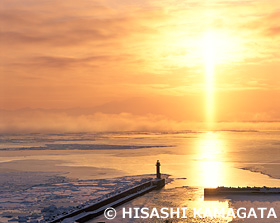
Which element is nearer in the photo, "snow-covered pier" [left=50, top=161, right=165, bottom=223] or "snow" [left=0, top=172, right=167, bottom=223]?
"snow-covered pier" [left=50, top=161, right=165, bottom=223]

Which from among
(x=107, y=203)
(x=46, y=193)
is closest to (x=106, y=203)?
(x=107, y=203)

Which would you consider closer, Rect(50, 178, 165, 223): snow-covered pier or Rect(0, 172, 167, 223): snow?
Rect(50, 178, 165, 223): snow-covered pier

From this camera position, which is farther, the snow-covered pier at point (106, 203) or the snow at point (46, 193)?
the snow at point (46, 193)

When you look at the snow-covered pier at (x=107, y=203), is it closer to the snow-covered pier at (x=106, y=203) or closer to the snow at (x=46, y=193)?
the snow-covered pier at (x=106, y=203)

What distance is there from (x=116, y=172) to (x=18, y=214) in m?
21.3

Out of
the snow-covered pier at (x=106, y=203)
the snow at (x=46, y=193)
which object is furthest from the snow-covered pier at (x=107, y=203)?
the snow at (x=46, y=193)

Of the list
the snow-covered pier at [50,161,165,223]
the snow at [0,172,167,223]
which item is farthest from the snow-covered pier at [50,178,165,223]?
the snow at [0,172,167,223]

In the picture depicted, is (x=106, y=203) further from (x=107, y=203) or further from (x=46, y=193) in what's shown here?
(x=46, y=193)

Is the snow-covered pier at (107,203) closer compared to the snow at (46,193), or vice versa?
the snow-covered pier at (107,203)

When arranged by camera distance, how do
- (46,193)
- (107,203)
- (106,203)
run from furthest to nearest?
(46,193) < (107,203) < (106,203)

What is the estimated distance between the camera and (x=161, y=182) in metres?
28.3

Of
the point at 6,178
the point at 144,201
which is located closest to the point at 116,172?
the point at 6,178

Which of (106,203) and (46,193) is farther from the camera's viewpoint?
(46,193)

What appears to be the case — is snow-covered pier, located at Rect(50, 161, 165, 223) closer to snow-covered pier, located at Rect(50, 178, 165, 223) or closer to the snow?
snow-covered pier, located at Rect(50, 178, 165, 223)
